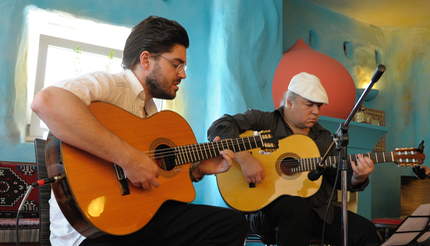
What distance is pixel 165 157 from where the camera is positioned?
1688 mm

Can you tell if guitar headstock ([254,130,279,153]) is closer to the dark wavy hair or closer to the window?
the dark wavy hair

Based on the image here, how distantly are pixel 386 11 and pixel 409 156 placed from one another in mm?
4233

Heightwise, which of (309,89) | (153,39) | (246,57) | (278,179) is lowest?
(278,179)

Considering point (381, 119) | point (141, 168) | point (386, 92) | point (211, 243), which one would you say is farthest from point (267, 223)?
point (386, 92)

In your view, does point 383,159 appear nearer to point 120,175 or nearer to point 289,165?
point 289,165

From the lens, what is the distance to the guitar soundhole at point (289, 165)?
7.80 ft

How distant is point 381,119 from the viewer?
224 inches

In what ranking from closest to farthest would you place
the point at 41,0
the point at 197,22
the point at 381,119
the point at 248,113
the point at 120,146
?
the point at 120,146 → the point at 248,113 → the point at 41,0 → the point at 197,22 → the point at 381,119

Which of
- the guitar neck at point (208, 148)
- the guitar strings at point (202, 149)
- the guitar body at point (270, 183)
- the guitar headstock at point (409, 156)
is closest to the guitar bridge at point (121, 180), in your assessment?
the guitar strings at point (202, 149)

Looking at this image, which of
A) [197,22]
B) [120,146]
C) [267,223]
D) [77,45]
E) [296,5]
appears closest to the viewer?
[120,146]

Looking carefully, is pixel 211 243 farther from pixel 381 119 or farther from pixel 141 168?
pixel 381 119

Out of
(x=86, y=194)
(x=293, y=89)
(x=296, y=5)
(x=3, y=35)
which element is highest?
(x=296, y=5)

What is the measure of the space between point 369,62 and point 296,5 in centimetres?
177

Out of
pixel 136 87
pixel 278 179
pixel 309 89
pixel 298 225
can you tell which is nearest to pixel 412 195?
pixel 309 89
